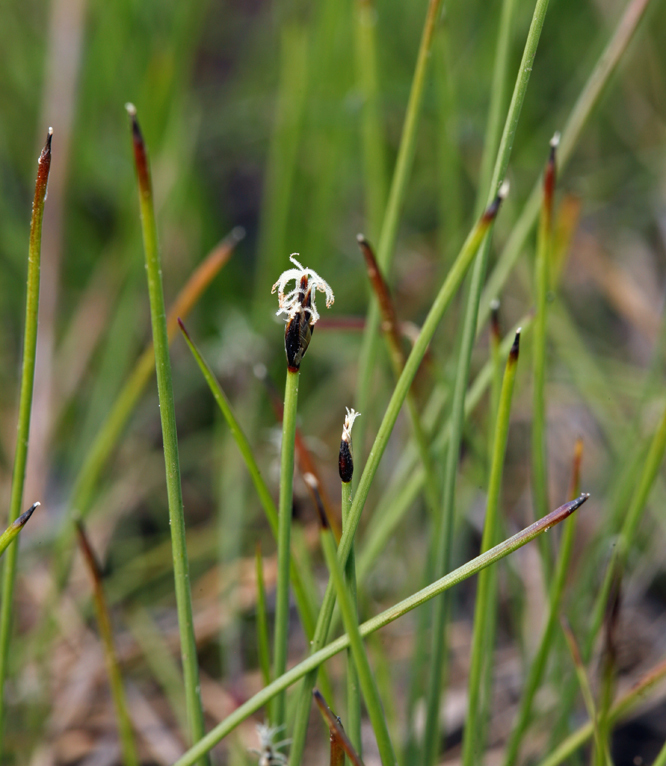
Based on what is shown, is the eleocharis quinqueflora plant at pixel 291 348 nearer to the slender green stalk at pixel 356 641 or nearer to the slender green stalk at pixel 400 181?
the slender green stalk at pixel 356 641

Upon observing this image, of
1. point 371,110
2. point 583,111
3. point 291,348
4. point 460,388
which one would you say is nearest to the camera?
point 291,348

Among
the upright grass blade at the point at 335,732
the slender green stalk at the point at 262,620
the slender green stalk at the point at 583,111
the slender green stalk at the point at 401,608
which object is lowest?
the upright grass blade at the point at 335,732

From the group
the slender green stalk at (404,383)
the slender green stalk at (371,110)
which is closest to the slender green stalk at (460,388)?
the slender green stalk at (404,383)

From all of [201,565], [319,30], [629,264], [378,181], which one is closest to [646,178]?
[629,264]

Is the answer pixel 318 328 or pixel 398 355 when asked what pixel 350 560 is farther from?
pixel 318 328

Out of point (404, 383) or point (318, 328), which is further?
point (318, 328)

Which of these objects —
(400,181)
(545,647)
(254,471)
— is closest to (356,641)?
(254,471)

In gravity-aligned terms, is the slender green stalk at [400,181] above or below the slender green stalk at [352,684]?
above
